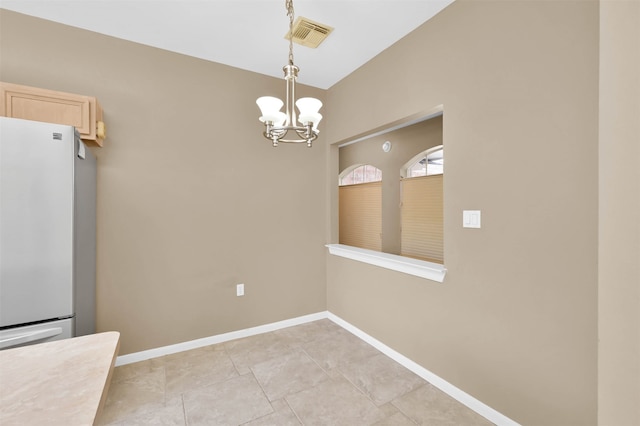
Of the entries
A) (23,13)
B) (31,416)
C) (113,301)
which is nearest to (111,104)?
(23,13)

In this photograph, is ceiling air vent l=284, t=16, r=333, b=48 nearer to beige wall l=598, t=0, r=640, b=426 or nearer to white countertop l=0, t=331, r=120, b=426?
beige wall l=598, t=0, r=640, b=426

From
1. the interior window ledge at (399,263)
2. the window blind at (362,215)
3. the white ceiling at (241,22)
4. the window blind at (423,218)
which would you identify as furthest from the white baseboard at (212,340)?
the white ceiling at (241,22)

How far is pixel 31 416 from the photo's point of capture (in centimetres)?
56

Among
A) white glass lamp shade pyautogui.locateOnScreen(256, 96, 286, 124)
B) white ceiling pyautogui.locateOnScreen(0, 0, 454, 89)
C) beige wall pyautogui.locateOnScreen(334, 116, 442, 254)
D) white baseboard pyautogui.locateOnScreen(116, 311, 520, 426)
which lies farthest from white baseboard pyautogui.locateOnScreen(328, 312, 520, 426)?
white ceiling pyautogui.locateOnScreen(0, 0, 454, 89)

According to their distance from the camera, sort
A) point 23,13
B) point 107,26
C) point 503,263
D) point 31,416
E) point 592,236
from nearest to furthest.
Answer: point 31,416
point 592,236
point 503,263
point 23,13
point 107,26

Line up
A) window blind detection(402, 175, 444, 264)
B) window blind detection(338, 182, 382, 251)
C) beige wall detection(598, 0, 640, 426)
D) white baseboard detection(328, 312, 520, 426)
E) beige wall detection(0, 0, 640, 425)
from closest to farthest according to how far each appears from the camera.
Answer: beige wall detection(598, 0, 640, 426) → beige wall detection(0, 0, 640, 425) → white baseboard detection(328, 312, 520, 426) → window blind detection(402, 175, 444, 264) → window blind detection(338, 182, 382, 251)

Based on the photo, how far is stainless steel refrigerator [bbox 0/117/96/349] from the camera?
60.6 inches

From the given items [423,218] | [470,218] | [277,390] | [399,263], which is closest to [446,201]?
[470,218]

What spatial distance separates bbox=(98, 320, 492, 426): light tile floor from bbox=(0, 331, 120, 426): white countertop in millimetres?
1361

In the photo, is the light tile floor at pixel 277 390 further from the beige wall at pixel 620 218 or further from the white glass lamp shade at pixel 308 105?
the white glass lamp shade at pixel 308 105

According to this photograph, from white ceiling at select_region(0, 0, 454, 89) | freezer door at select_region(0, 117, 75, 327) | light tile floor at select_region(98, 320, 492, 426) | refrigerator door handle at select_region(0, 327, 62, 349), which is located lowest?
light tile floor at select_region(98, 320, 492, 426)

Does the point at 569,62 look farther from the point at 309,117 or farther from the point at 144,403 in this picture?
the point at 144,403

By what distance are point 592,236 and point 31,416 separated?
6.91ft

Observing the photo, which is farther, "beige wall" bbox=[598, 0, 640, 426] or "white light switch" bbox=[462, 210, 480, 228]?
"white light switch" bbox=[462, 210, 480, 228]
